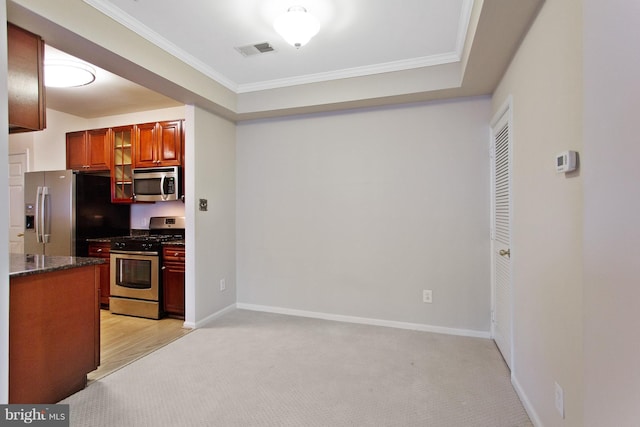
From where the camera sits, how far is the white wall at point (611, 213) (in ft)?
3.48

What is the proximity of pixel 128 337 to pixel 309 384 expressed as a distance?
2.01 m

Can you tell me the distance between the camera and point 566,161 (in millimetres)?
1335

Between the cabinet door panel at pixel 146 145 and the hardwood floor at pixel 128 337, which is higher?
the cabinet door panel at pixel 146 145

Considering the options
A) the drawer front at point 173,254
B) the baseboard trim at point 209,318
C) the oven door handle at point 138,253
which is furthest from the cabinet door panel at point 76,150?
the baseboard trim at point 209,318

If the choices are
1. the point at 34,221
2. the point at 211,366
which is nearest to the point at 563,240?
the point at 211,366

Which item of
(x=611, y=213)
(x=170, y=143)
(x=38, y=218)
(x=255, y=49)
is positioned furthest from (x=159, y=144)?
(x=611, y=213)

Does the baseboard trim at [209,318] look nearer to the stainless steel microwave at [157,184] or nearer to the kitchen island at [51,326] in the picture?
the kitchen island at [51,326]

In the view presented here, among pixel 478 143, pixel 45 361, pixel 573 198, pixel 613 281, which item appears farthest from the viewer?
pixel 478 143

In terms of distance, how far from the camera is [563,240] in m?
1.43

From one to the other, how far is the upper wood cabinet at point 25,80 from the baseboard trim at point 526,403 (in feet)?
11.5

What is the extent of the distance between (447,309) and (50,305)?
3260 millimetres

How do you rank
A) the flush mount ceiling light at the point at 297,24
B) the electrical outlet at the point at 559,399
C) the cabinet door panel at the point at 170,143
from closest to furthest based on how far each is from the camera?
the electrical outlet at the point at 559,399 → the flush mount ceiling light at the point at 297,24 → the cabinet door panel at the point at 170,143

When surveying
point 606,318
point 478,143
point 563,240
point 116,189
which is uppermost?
point 478,143

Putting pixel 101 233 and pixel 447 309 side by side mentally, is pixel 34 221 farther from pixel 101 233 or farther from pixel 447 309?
pixel 447 309
